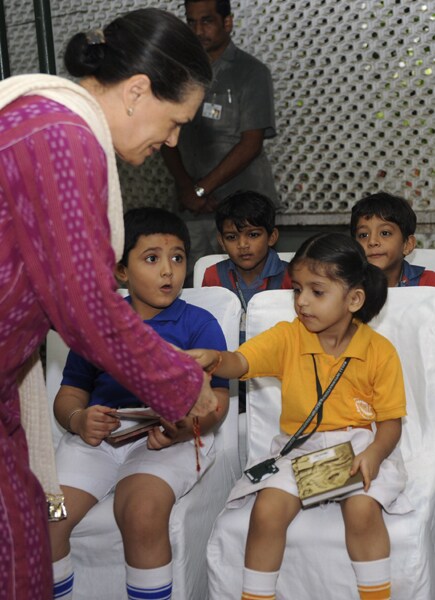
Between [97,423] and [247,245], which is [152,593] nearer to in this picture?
[97,423]

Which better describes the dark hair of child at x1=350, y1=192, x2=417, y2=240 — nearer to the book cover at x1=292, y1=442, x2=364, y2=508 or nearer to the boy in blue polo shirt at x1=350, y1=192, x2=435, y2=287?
the boy in blue polo shirt at x1=350, y1=192, x2=435, y2=287

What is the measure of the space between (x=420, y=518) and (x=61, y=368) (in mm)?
1341

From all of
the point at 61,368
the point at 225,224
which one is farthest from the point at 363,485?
the point at 225,224

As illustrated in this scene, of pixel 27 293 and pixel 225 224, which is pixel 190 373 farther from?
pixel 225 224

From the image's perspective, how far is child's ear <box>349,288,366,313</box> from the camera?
232 cm

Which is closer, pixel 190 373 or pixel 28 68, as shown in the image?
pixel 190 373

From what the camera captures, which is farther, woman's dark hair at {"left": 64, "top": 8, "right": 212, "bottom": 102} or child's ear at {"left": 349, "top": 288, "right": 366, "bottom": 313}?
child's ear at {"left": 349, "top": 288, "right": 366, "bottom": 313}

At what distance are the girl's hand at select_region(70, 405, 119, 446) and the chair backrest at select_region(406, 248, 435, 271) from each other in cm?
153

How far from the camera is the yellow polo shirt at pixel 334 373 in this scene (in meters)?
2.27

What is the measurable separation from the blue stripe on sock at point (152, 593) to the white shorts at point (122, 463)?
255mm

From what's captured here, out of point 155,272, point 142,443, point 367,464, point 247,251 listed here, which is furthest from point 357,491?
point 247,251

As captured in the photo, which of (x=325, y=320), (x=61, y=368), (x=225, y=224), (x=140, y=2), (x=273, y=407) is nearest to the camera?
(x=325, y=320)

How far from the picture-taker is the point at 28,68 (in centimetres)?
494

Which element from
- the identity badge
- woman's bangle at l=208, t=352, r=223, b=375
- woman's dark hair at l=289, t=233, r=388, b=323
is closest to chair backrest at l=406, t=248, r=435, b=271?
woman's dark hair at l=289, t=233, r=388, b=323
